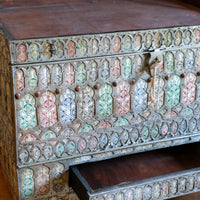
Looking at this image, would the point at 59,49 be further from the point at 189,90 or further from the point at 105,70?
the point at 189,90

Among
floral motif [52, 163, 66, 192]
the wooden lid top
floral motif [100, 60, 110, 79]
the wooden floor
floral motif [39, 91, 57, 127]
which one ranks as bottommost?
the wooden floor

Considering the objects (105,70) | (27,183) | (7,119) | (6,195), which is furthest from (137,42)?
(6,195)

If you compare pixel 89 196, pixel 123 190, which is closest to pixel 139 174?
pixel 123 190

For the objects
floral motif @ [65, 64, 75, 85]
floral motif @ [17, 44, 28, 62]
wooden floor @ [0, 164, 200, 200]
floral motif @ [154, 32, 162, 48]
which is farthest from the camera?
wooden floor @ [0, 164, 200, 200]

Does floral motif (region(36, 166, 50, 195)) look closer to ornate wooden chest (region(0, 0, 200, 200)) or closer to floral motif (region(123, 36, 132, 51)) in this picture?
ornate wooden chest (region(0, 0, 200, 200))

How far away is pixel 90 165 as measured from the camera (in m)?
1.89

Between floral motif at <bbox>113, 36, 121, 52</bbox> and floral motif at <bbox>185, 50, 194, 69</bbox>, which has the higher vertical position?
floral motif at <bbox>113, 36, 121, 52</bbox>

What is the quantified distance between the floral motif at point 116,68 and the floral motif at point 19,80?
364 mm

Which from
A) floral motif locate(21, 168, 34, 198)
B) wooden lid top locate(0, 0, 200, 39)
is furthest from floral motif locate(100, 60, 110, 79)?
floral motif locate(21, 168, 34, 198)

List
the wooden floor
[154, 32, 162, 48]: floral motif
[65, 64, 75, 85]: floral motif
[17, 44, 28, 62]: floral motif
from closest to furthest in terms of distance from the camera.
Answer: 1. [17, 44, 28, 62]: floral motif
2. [65, 64, 75, 85]: floral motif
3. [154, 32, 162, 48]: floral motif
4. the wooden floor

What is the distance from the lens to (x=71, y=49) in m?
1.67

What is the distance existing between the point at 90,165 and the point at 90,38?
55cm

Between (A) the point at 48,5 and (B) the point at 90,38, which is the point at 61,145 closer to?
(B) the point at 90,38

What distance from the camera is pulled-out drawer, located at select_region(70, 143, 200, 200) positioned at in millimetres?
1719
